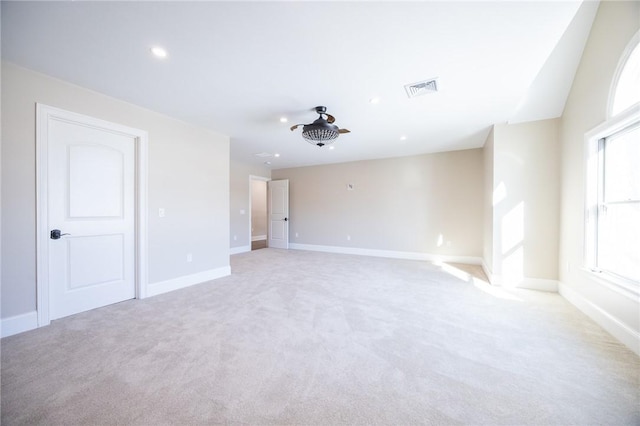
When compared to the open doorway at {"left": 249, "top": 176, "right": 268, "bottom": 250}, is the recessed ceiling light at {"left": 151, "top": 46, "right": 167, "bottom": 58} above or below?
above

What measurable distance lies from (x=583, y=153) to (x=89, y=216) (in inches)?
231

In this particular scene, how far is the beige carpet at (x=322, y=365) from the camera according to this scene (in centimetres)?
145

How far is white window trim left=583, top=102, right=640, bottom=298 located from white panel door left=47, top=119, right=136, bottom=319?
17.6 feet

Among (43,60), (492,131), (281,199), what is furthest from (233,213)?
(492,131)

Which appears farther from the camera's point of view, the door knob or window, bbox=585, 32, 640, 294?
the door knob

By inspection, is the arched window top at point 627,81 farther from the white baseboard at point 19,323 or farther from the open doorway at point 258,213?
the open doorway at point 258,213

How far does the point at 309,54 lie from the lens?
2.14m

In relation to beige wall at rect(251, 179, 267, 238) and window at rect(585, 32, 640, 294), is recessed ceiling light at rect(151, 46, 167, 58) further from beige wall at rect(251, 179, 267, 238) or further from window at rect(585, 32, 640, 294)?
beige wall at rect(251, 179, 267, 238)

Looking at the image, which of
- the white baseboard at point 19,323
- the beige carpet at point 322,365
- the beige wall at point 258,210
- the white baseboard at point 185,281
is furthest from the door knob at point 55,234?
the beige wall at point 258,210

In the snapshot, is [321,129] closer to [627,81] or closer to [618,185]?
[627,81]

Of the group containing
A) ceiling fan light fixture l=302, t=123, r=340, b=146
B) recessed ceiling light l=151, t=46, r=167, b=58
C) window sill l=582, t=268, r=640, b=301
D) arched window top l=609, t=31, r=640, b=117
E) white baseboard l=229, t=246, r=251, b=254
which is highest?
recessed ceiling light l=151, t=46, r=167, b=58

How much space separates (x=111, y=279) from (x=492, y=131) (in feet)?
19.7

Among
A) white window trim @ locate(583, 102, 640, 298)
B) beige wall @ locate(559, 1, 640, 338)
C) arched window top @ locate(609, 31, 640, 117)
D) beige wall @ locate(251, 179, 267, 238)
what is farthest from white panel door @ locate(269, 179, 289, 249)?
A: arched window top @ locate(609, 31, 640, 117)

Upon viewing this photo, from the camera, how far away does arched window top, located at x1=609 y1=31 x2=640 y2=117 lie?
211 cm
